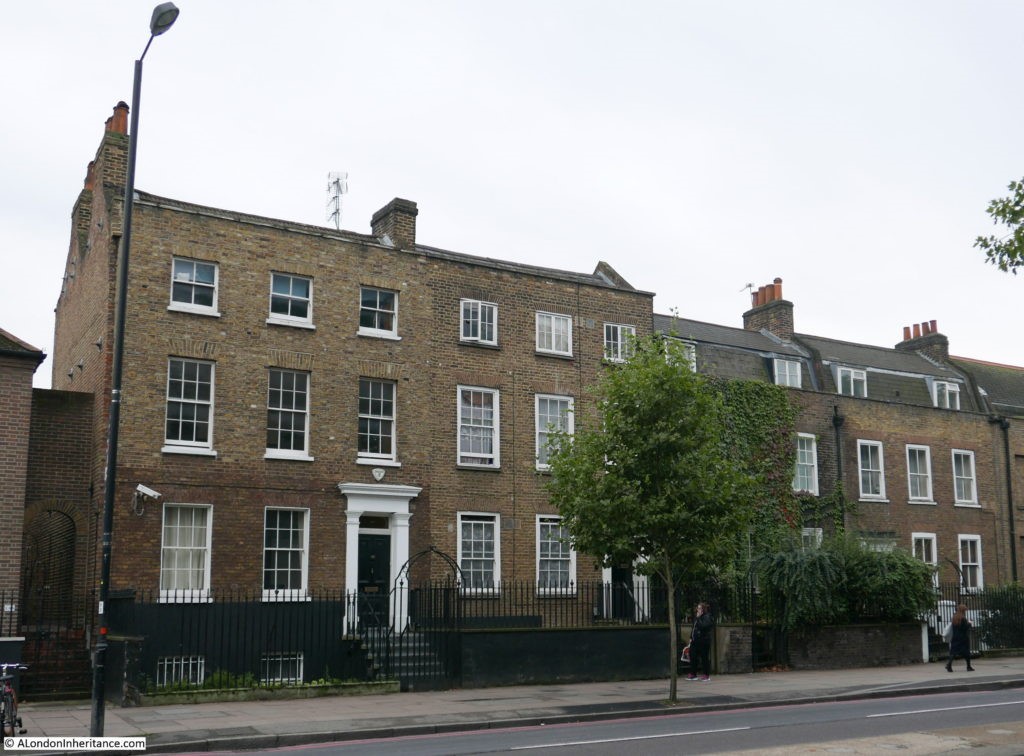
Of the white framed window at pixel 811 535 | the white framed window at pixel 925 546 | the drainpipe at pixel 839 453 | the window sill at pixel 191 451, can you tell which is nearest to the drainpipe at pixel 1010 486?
the white framed window at pixel 925 546

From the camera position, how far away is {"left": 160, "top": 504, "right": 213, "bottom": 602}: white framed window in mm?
22484

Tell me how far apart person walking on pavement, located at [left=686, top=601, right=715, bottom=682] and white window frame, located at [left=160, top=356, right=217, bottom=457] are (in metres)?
11.1

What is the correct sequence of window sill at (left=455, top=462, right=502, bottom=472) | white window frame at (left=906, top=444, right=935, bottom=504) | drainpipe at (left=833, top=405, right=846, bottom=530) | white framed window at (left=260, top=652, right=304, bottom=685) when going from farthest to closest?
white window frame at (left=906, top=444, right=935, bottom=504) < drainpipe at (left=833, top=405, right=846, bottom=530) < window sill at (left=455, top=462, right=502, bottom=472) < white framed window at (left=260, top=652, right=304, bottom=685)

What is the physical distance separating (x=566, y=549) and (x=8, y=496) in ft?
42.9

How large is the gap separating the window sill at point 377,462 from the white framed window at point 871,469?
16.1m

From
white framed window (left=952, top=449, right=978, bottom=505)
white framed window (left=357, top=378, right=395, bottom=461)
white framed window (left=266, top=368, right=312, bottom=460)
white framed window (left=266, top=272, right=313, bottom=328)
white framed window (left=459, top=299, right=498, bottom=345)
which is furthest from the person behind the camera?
white framed window (left=952, top=449, right=978, bottom=505)

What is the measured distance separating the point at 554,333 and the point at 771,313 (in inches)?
506

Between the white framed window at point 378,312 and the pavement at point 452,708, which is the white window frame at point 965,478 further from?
the white framed window at point 378,312

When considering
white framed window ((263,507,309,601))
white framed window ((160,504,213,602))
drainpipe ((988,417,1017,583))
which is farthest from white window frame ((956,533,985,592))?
white framed window ((160,504,213,602))

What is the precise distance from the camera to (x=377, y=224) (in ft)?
91.4

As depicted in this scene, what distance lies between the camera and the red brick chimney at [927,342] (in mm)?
40750

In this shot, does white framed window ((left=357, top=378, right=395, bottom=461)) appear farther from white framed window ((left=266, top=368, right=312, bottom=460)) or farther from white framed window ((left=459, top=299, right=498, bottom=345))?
white framed window ((left=459, top=299, right=498, bottom=345))

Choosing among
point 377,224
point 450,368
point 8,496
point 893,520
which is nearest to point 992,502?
point 893,520

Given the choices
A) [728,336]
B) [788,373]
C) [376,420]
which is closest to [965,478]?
[788,373]
